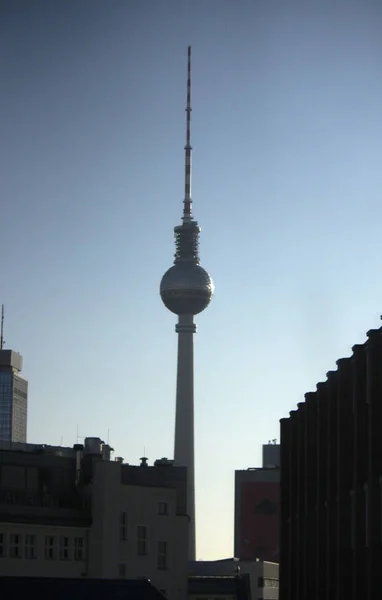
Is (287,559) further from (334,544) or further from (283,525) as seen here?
(334,544)

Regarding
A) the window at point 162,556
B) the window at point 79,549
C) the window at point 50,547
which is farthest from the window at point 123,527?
the window at point 50,547

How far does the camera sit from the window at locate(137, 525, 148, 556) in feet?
355

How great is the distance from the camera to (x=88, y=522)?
346ft

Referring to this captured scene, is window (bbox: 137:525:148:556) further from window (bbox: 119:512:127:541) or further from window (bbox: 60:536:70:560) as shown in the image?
window (bbox: 60:536:70:560)

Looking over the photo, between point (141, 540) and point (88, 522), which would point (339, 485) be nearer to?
point (88, 522)

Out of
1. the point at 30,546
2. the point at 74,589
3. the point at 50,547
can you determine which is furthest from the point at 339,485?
the point at 50,547

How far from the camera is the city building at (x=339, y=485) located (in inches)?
2400

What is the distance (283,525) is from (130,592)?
2837 cm

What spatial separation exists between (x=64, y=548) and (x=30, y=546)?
287 centimetres

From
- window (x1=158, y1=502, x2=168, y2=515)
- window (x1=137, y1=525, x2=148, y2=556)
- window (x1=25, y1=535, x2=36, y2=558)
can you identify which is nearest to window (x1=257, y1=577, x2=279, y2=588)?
window (x1=158, y1=502, x2=168, y2=515)

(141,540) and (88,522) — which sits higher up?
(88,522)

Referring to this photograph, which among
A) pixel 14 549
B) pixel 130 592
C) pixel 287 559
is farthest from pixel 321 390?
pixel 14 549

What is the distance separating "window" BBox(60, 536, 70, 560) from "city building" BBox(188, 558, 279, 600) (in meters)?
15.4

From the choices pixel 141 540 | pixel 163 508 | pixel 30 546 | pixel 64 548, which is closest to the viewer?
pixel 30 546
